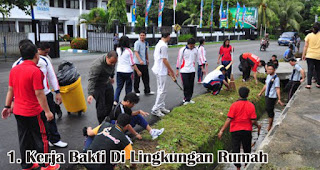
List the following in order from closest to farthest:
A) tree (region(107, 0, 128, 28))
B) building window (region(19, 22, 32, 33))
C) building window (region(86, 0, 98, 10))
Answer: tree (region(107, 0, 128, 28))
building window (region(19, 22, 32, 33))
building window (region(86, 0, 98, 10))

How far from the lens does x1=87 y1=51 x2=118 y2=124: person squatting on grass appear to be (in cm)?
516

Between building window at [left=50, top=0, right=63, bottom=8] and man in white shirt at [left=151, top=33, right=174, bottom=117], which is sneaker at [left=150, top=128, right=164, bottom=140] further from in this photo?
building window at [left=50, top=0, right=63, bottom=8]

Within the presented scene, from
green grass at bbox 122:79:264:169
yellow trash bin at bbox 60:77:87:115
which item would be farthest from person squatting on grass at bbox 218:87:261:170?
yellow trash bin at bbox 60:77:87:115

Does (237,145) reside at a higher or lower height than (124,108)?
lower

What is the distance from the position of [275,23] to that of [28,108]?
169 ft

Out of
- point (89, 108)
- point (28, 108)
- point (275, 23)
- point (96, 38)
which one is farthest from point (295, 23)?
point (28, 108)

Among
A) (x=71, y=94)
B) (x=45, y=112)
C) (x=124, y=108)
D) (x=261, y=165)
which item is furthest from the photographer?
(x=71, y=94)

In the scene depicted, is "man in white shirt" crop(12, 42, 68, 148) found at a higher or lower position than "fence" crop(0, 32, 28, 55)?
lower

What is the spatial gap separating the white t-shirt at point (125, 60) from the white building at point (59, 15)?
2746cm

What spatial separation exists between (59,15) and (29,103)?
3494cm

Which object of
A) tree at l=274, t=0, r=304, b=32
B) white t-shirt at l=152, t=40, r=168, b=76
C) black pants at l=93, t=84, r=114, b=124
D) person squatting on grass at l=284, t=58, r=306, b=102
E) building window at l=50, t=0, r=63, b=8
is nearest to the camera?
black pants at l=93, t=84, r=114, b=124

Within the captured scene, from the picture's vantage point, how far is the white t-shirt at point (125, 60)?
696cm

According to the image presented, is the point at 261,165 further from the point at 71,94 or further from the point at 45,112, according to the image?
the point at 71,94

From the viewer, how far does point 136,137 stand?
539 cm
